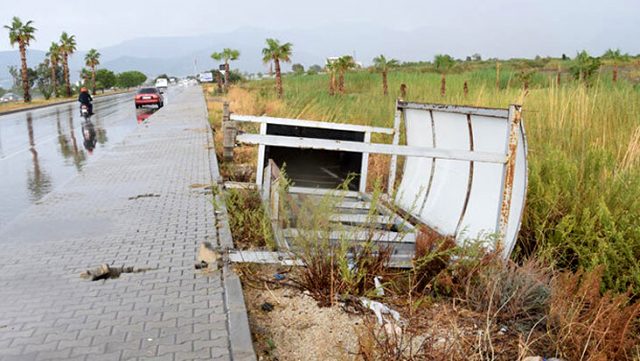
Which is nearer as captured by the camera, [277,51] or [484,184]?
[484,184]

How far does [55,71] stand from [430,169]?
72.8m

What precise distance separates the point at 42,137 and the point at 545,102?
1691 cm

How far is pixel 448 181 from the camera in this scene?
6.09m

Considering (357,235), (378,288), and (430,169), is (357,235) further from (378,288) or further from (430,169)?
(430,169)

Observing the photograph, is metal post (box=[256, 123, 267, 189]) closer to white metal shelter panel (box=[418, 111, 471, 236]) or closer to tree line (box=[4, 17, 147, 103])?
white metal shelter panel (box=[418, 111, 471, 236])

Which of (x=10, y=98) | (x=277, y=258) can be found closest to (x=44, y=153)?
(x=277, y=258)

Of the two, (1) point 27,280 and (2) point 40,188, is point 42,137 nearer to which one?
(2) point 40,188

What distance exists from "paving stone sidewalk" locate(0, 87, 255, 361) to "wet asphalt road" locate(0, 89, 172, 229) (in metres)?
0.91

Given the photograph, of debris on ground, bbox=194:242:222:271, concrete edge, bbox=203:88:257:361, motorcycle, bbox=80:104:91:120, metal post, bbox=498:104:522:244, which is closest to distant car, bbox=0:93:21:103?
motorcycle, bbox=80:104:91:120

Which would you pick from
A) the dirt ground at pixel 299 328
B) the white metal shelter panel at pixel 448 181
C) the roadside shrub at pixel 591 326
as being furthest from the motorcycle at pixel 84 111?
the roadside shrub at pixel 591 326

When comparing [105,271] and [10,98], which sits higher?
[105,271]

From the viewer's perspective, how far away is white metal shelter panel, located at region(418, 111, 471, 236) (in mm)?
5672

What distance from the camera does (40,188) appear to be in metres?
10.0

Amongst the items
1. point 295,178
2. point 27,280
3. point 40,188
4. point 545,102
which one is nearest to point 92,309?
point 27,280
